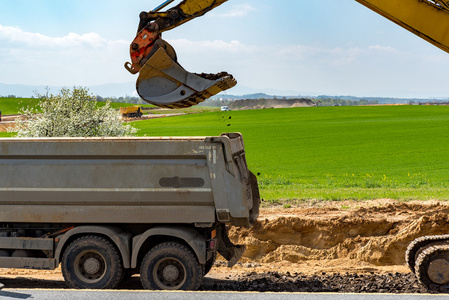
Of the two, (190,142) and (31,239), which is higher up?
(190,142)

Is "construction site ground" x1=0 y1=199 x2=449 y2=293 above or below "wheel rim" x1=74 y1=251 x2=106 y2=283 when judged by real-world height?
below

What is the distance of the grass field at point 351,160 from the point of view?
1848 cm

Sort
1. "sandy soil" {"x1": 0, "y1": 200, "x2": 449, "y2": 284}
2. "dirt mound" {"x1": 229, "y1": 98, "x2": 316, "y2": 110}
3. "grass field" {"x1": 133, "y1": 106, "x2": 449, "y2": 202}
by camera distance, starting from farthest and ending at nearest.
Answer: "dirt mound" {"x1": 229, "y1": 98, "x2": 316, "y2": 110} → "grass field" {"x1": 133, "y1": 106, "x2": 449, "y2": 202} → "sandy soil" {"x1": 0, "y1": 200, "x2": 449, "y2": 284}

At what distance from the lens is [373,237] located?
12266 mm

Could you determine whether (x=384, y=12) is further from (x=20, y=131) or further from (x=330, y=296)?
(x=20, y=131)

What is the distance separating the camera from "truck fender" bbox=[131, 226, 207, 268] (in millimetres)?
8102

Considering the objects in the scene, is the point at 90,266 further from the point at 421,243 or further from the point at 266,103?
the point at 266,103

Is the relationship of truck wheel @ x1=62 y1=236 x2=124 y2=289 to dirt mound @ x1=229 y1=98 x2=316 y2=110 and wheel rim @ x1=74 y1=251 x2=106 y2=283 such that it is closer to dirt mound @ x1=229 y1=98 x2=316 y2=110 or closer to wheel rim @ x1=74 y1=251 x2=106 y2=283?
wheel rim @ x1=74 y1=251 x2=106 y2=283

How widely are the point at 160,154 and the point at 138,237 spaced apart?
1.33 m

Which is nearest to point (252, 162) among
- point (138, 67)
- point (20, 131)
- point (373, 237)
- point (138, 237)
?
point (20, 131)

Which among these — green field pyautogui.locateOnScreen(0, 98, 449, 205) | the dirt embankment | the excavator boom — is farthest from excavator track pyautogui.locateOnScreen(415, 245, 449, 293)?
green field pyautogui.locateOnScreen(0, 98, 449, 205)

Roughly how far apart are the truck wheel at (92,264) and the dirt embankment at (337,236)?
13.1ft

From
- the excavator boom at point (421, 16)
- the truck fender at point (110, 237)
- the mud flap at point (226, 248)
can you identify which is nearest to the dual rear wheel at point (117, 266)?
the truck fender at point (110, 237)

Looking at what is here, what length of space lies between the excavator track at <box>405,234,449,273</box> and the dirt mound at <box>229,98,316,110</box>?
76.7m
